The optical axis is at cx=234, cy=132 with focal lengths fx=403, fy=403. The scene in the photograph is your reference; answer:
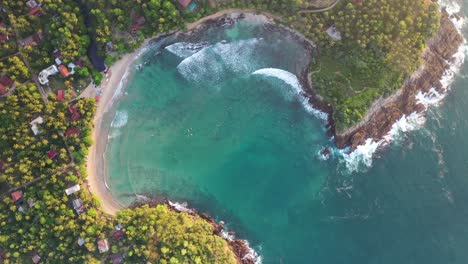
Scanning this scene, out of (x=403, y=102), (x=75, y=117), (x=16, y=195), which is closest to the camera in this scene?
(x=16, y=195)

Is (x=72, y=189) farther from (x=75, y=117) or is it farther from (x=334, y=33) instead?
(x=334, y=33)

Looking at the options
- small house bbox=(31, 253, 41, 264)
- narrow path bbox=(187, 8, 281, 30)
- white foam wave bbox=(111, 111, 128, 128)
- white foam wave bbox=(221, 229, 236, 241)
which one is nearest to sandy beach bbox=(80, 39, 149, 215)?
white foam wave bbox=(111, 111, 128, 128)

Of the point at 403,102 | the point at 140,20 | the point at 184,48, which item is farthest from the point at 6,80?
the point at 403,102

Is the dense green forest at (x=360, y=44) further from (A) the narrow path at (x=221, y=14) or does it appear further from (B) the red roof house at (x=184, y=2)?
(B) the red roof house at (x=184, y=2)

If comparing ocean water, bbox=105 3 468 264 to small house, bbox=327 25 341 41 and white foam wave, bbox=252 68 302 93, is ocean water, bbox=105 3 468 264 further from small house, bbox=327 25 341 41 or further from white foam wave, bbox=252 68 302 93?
small house, bbox=327 25 341 41

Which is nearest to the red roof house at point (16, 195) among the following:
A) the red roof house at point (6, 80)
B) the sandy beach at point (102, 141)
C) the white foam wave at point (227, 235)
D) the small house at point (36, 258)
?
the small house at point (36, 258)

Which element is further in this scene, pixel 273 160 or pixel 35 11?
pixel 273 160

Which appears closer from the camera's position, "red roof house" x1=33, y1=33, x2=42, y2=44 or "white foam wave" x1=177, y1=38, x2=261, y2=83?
"red roof house" x1=33, y1=33, x2=42, y2=44

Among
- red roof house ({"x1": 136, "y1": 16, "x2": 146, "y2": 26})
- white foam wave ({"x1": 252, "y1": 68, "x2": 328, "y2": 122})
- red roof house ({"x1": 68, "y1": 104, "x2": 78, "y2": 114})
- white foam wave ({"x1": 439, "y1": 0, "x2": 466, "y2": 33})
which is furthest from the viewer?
white foam wave ({"x1": 439, "y1": 0, "x2": 466, "y2": 33})
